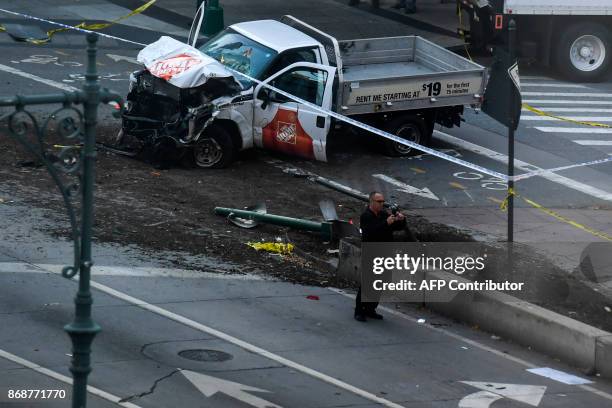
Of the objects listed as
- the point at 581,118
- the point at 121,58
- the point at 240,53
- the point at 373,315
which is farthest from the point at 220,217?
the point at 581,118

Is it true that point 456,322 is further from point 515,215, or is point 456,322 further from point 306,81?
point 306,81

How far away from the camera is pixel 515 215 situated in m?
17.3

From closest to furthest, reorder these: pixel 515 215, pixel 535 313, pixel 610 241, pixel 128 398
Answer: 1. pixel 128 398
2. pixel 535 313
3. pixel 610 241
4. pixel 515 215

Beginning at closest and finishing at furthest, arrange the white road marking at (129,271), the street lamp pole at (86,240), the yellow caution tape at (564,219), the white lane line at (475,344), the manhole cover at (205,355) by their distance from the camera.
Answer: the street lamp pole at (86,240) → the manhole cover at (205,355) → the white lane line at (475,344) → the white road marking at (129,271) → the yellow caution tape at (564,219)

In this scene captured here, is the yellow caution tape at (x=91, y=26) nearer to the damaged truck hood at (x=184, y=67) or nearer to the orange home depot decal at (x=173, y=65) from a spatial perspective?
the damaged truck hood at (x=184, y=67)

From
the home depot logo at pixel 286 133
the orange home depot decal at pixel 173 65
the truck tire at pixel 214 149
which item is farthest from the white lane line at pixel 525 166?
the orange home depot decal at pixel 173 65

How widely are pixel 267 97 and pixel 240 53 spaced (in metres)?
1.21

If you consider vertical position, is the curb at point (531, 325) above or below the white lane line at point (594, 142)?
below

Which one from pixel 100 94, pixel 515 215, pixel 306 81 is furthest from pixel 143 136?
pixel 100 94

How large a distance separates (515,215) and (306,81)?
413 centimetres

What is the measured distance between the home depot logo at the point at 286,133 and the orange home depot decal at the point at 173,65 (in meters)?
1.71

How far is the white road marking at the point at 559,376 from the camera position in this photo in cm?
1159

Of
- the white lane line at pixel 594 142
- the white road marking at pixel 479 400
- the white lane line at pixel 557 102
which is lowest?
the white road marking at pixel 479 400

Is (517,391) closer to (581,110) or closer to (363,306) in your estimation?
(363,306)
